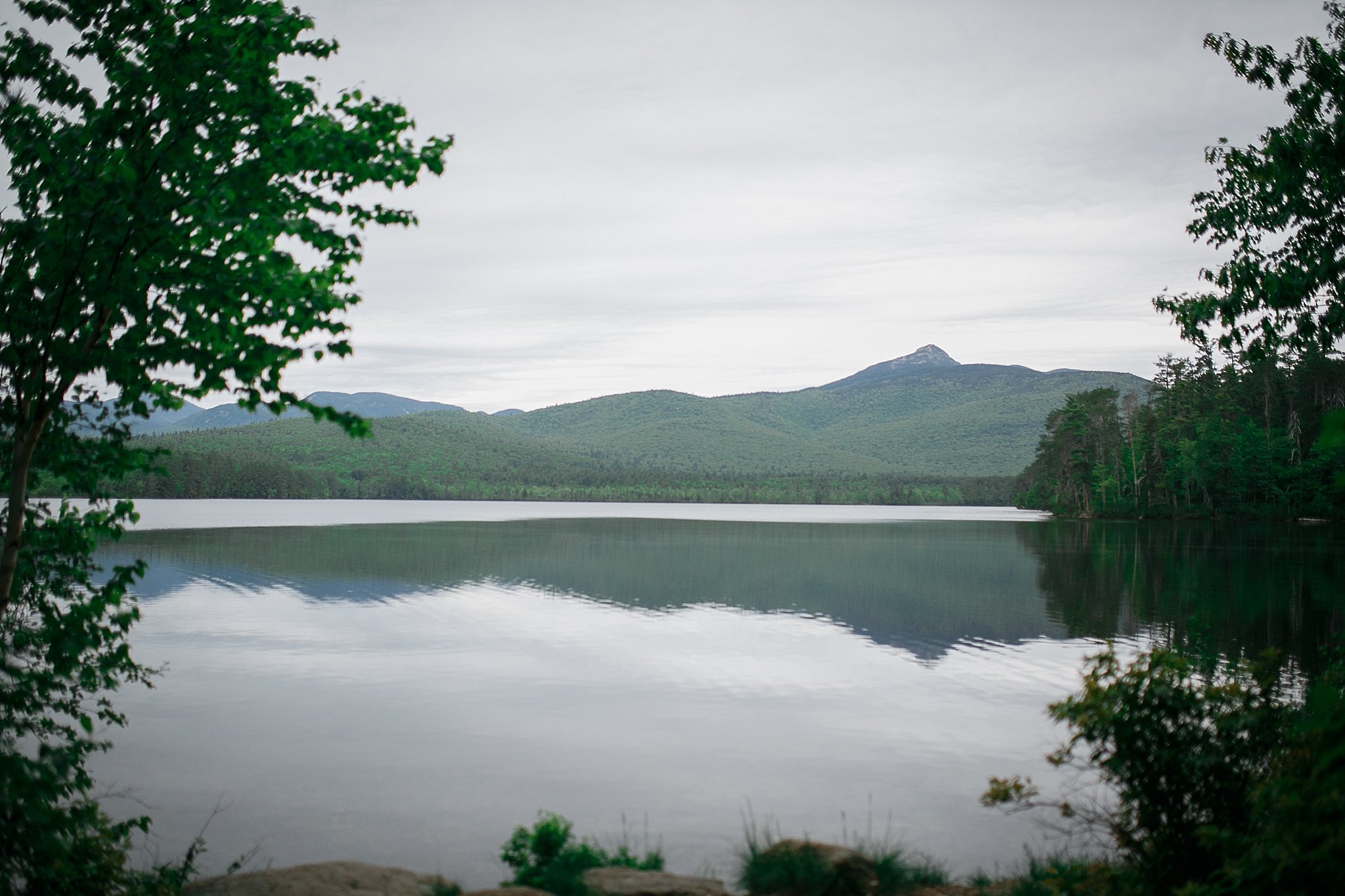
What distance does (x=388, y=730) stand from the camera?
1174 cm

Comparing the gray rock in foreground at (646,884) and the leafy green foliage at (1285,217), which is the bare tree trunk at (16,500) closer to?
the gray rock in foreground at (646,884)

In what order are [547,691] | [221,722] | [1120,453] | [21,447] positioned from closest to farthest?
[21,447] < [221,722] < [547,691] < [1120,453]

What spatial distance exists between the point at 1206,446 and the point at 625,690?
7725 cm

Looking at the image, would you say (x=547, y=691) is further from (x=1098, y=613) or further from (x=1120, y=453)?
(x=1120, y=453)

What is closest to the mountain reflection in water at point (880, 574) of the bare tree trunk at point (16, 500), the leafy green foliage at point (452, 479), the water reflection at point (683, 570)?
the water reflection at point (683, 570)

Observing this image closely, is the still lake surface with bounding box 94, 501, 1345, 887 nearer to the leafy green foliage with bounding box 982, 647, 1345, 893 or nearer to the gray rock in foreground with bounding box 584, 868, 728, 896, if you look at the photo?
the gray rock in foreground with bounding box 584, 868, 728, 896

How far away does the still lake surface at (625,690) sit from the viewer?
28.3ft

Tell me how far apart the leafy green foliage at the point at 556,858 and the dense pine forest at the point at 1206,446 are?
231ft

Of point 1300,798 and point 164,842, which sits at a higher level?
point 1300,798

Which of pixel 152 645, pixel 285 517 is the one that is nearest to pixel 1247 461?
pixel 285 517

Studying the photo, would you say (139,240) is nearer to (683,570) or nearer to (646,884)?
(646,884)

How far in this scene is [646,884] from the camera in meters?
5.84

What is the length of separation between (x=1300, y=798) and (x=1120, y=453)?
9462 cm

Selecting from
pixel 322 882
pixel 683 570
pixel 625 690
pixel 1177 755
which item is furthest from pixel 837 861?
pixel 683 570
